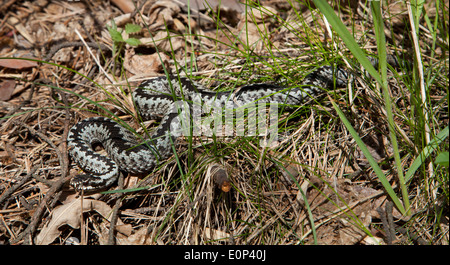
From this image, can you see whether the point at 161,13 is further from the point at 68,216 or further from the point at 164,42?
the point at 68,216

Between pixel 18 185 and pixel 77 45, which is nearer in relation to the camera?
pixel 18 185

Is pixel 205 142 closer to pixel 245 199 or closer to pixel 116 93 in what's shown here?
pixel 245 199

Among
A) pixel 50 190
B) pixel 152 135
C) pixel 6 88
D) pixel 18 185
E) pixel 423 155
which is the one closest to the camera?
pixel 423 155

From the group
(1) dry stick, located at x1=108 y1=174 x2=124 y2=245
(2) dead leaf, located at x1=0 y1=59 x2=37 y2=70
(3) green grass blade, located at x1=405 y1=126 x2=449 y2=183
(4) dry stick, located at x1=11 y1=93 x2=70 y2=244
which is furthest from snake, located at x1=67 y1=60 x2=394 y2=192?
(2) dead leaf, located at x1=0 y1=59 x2=37 y2=70

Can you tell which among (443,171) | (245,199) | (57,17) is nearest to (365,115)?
(443,171)

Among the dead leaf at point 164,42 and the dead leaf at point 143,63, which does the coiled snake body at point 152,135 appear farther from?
the dead leaf at point 164,42

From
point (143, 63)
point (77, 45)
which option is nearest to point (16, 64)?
point (77, 45)
